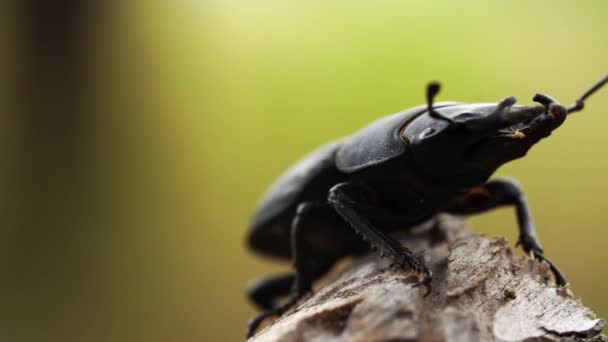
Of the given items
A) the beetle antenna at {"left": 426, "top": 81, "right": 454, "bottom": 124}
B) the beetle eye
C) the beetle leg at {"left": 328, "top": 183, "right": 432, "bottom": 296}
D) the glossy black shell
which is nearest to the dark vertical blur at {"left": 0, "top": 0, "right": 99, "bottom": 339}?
the glossy black shell

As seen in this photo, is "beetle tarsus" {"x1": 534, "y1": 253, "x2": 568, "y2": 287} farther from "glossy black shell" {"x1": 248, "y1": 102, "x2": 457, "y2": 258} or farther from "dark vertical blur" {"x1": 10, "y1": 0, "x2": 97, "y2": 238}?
"dark vertical blur" {"x1": 10, "y1": 0, "x2": 97, "y2": 238}

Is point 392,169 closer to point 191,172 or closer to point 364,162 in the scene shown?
point 364,162

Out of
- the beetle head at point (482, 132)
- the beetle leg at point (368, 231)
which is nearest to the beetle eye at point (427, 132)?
the beetle head at point (482, 132)

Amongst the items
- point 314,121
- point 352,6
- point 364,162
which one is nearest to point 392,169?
point 364,162

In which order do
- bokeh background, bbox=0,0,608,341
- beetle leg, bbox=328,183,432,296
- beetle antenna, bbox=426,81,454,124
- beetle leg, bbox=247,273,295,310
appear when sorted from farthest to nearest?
bokeh background, bbox=0,0,608,341 → beetle leg, bbox=247,273,295,310 → beetle leg, bbox=328,183,432,296 → beetle antenna, bbox=426,81,454,124

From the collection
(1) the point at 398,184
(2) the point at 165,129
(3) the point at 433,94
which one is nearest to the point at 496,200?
(1) the point at 398,184
